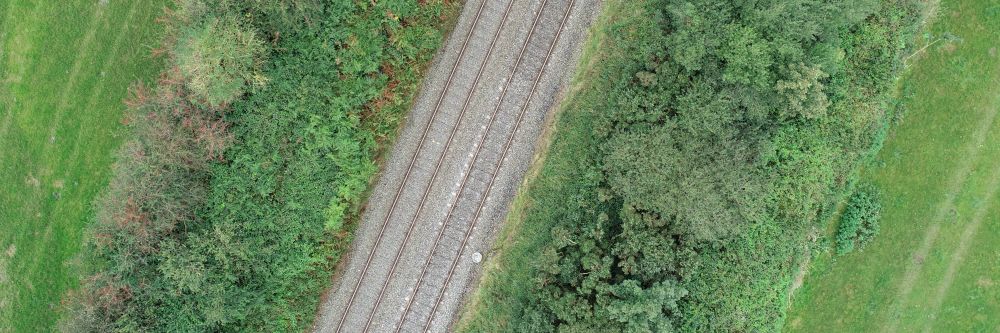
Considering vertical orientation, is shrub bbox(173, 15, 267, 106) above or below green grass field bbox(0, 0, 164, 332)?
above

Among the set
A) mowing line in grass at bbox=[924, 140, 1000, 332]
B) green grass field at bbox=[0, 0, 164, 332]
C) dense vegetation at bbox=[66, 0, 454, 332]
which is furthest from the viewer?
green grass field at bbox=[0, 0, 164, 332]

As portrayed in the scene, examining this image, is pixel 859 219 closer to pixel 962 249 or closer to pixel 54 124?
pixel 962 249

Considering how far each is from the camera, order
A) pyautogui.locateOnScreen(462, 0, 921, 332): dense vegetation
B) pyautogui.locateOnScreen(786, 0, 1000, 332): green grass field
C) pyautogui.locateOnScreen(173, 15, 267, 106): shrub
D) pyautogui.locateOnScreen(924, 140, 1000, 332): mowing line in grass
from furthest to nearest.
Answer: pyautogui.locateOnScreen(924, 140, 1000, 332): mowing line in grass < pyautogui.locateOnScreen(786, 0, 1000, 332): green grass field < pyautogui.locateOnScreen(173, 15, 267, 106): shrub < pyautogui.locateOnScreen(462, 0, 921, 332): dense vegetation

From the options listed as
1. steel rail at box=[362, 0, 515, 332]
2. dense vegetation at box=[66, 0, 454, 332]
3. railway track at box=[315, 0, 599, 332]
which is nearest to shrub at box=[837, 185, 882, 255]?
railway track at box=[315, 0, 599, 332]

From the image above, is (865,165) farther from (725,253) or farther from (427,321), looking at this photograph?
(427,321)

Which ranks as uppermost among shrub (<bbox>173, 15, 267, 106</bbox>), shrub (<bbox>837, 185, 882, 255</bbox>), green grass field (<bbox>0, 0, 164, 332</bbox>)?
shrub (<bbox>837, 185, 882, 255</bbox>)

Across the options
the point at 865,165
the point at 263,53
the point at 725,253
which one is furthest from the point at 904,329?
the point at 263,53

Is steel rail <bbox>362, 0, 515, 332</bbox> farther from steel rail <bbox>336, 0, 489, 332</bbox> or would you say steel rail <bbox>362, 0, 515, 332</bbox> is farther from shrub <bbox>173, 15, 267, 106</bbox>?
shrub <bbox>173, 15, 267, 106</bbox>

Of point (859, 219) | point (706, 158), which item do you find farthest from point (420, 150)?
point (859, 219)

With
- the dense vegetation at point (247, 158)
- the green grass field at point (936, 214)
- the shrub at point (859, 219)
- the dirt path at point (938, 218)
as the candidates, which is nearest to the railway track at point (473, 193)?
the dense vegetation at point (247, 158)
